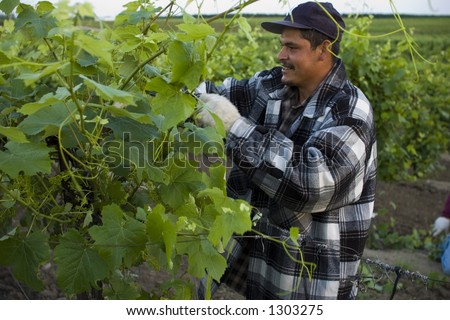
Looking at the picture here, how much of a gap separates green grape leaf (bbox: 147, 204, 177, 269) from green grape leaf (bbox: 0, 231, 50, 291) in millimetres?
244

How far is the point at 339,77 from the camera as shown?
2.46m

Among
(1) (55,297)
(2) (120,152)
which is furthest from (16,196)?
(1) (55,297)

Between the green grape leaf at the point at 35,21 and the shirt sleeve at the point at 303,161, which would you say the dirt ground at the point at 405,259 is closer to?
the shirt sleeve at the point at 303,161

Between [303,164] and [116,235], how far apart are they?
93 centimetres

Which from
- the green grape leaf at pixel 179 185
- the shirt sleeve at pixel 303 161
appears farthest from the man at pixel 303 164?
the green grape leaf at pixel 179 185

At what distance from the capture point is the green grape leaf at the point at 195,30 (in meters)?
1.19

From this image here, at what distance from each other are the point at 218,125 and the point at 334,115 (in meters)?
0.94

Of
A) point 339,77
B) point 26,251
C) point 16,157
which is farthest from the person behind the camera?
point 339,77

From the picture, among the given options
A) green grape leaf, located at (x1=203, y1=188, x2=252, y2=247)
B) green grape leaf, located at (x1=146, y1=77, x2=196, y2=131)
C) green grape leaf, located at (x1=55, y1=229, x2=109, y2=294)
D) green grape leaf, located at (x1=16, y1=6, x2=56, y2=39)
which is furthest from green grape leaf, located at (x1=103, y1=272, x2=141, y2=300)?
green grape leaf, located at (x1=16, y1=6, x2=56, y2=39)

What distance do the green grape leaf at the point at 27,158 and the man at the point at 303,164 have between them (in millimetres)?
770

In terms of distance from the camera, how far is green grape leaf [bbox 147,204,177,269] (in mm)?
1261

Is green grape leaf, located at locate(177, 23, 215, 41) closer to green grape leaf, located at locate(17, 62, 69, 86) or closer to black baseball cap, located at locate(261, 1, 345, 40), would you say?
green grape leaf, located at locate(17, 62, 69, 86)

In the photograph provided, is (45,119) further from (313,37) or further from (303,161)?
(313,37)
